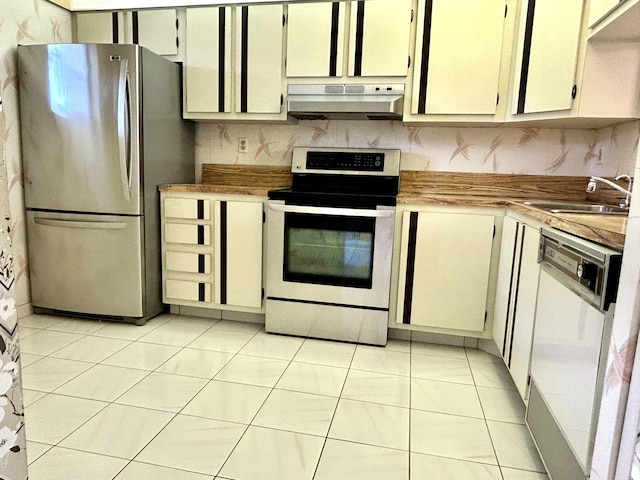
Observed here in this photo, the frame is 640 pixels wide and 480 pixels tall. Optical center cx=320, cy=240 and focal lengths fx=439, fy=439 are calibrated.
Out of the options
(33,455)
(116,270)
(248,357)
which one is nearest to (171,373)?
(248,357)

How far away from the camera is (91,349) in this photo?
2.42 metres

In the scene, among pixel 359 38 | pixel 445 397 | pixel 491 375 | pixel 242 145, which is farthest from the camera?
pixel 242 145

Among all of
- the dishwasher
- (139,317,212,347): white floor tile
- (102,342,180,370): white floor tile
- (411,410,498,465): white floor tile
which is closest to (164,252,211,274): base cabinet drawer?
(139,317,212,347): white floor tile

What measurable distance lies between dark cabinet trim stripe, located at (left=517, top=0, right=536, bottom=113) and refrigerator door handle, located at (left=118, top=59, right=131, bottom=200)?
2.22 metres

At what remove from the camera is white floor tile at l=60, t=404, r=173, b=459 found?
157cm

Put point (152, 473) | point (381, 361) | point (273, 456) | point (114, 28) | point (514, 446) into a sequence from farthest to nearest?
1. point (114, 28)
2. point (381, 361)
3. point (514, 446)
4. point (273, 456)
5. point (152, 473)

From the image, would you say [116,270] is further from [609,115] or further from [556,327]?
[609,115]

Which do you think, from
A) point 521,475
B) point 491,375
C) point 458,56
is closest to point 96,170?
point 458,56

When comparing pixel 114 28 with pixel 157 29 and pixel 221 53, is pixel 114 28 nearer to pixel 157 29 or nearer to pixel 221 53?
pixel 157 29

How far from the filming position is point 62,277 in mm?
2838

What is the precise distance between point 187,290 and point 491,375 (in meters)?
1.91

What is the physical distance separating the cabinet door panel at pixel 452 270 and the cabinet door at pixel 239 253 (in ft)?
3.24

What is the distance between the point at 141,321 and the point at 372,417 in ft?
5.55

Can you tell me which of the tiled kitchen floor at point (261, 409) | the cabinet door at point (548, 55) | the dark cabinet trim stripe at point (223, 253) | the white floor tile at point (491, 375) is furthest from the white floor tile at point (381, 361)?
the cabinet door at point (548, 55)
